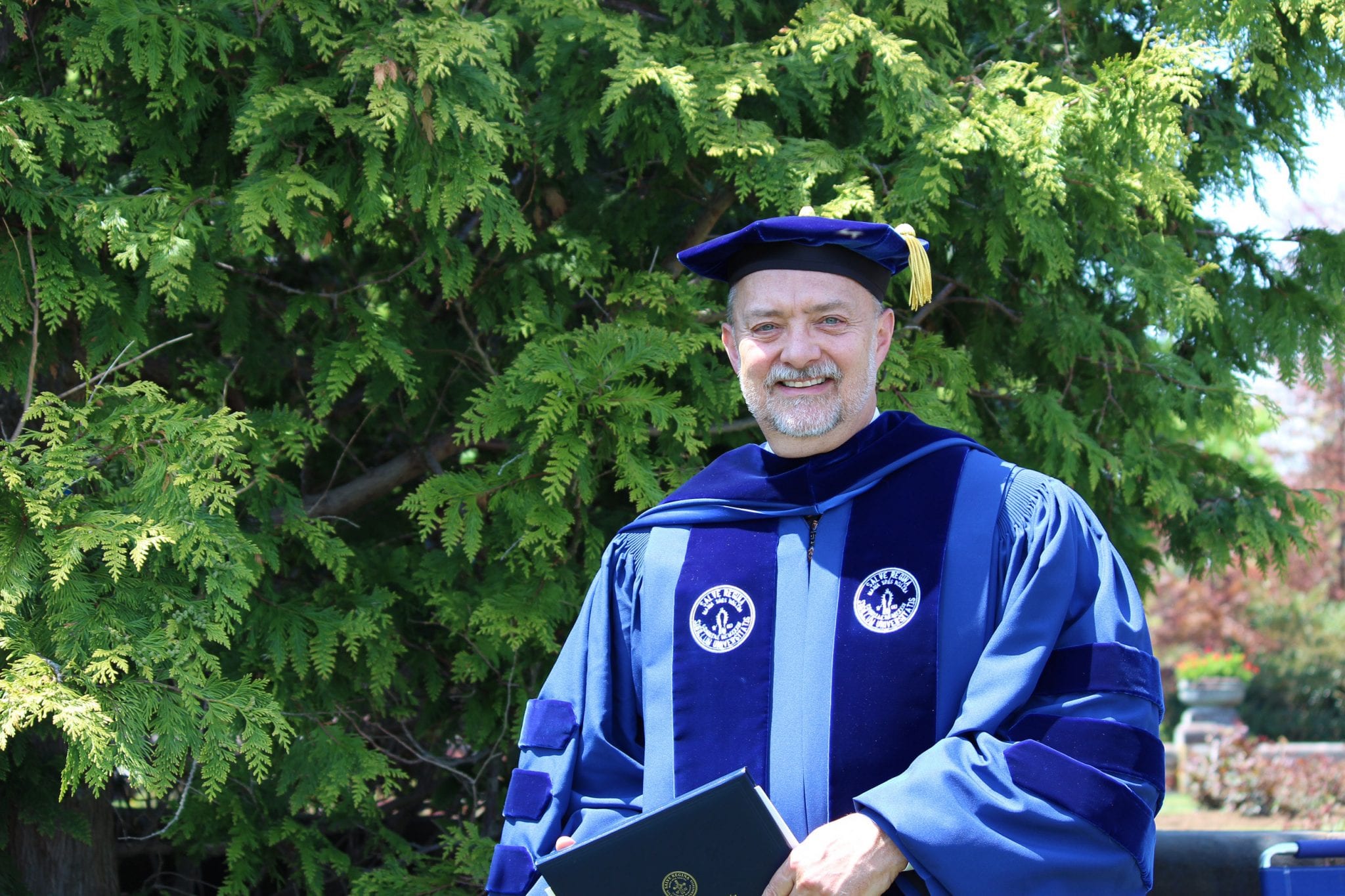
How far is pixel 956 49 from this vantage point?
4.02 metres

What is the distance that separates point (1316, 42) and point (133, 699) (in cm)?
413

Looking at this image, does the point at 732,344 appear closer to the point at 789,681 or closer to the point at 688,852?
the point at 789,681

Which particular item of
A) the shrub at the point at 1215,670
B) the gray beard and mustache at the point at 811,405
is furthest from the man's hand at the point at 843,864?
the shrub at the point at 1215,670

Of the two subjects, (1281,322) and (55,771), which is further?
(1281,322)

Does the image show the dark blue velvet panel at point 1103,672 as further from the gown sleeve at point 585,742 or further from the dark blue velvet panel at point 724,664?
the gown sleeve at point 585,742

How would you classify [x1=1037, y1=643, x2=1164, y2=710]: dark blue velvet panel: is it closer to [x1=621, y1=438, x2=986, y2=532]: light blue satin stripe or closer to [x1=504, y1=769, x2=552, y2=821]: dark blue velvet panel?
[x1=621, y1=438, x2=986, y2=532]: light blue satin stripe

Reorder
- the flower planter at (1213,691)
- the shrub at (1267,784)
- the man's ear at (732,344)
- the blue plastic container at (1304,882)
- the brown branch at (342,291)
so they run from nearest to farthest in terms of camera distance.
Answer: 1. the man's ear at (732,344)
2. the blue plastic container at (1304,882)
3. the brown branch at (342,291)
4. the shrub at (1267,784)
5. the flower planter at (1213,691)

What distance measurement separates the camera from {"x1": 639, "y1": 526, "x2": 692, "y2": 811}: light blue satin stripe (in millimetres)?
2398

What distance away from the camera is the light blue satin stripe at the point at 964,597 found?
2.24m

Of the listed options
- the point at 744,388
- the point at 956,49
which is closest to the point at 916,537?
the point at 744,388

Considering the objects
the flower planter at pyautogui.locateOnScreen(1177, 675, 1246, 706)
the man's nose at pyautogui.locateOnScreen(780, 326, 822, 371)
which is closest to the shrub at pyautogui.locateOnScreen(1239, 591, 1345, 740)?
the flower planter at pyautogui.locateOnScreen(1177, 675, 1246, 706)

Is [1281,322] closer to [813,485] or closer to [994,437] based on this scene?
[994,437]

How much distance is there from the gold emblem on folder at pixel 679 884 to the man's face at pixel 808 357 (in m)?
0.87

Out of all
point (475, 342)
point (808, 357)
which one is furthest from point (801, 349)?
point (475, 342)
